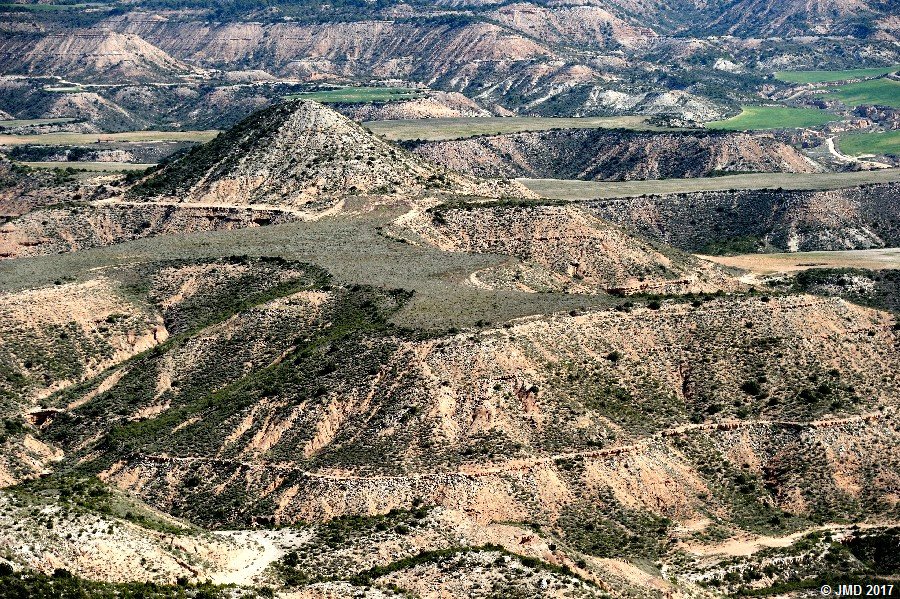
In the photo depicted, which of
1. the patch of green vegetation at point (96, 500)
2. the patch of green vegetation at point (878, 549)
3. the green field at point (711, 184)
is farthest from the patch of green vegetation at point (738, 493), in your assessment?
the green field at point (711, 184)

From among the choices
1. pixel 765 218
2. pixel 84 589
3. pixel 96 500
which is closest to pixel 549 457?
pixel 96 500

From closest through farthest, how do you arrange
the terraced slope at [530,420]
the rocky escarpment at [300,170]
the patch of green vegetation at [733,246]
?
1. the terraced slope at [530,420]
2. the rocky escarpment at [300,170]
3. the patch of green vegetation at [733,246]

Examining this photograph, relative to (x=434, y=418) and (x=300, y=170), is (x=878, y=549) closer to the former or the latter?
(x=434, y=418)

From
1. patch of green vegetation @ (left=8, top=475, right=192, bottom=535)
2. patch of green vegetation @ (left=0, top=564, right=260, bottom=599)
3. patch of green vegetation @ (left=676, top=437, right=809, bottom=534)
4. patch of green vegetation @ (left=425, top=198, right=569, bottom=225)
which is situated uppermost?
patch of green vegetation @ (left=0, top=564, right=260, bottom=599)

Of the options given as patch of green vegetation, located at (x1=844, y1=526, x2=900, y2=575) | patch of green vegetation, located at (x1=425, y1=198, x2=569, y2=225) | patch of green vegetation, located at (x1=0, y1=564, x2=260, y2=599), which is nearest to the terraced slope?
patch of green vegetation, located at (x1=844, y1=526, x2=900, y2=575)

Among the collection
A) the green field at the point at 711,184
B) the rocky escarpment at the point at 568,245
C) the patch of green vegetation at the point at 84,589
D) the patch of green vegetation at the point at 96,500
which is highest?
the patch of green vegetation at the point at 84,589

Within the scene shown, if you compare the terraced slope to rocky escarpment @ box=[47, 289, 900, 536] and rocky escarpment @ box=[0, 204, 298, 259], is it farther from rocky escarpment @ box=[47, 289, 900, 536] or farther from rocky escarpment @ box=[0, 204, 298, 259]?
rocky escarpment @ box=[0, 204, 298, 259]

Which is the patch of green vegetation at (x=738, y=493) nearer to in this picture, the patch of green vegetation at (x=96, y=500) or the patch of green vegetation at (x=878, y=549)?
the patch of green vegetation at (x=878, y=549)
